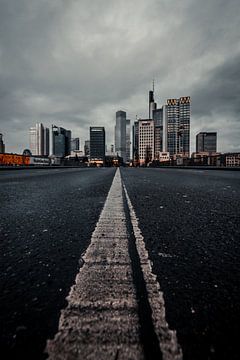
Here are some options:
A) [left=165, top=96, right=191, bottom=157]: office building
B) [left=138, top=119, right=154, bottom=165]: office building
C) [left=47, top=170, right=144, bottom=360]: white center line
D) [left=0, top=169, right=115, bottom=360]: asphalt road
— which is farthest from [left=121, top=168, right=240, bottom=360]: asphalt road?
[left=165, top=96, right=191, bottom=157]: office building

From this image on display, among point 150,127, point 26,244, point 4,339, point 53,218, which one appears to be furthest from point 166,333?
point 150,127

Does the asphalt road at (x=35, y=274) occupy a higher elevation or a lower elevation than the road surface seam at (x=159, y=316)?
lower

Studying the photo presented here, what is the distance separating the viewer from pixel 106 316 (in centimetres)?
82

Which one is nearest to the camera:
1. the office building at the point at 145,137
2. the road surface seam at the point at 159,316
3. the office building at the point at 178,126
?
the road surface seam at the point at 159,316

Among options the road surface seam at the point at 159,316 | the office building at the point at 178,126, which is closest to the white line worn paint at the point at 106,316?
the road surface seam at the point at 159,316

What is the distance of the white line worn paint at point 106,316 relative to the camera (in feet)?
2.17

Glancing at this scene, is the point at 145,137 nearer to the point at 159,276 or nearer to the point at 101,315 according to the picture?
the point at 159,276

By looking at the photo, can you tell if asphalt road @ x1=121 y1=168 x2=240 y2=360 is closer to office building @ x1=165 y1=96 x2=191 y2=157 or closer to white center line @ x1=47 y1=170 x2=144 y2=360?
white center line @ x1=47 y1=170 x2=144 y2=360

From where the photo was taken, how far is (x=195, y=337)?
0.72 metres

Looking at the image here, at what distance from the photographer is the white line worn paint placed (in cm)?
66

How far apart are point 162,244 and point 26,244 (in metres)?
0.98

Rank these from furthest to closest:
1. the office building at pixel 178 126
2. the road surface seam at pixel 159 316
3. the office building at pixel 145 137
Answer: the office building at pixel 145 137 < the office building at pixel 178 126 < the road surface seam at pixel 159 316

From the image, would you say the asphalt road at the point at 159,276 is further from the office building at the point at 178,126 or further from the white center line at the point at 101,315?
the office building at the point at 178,126

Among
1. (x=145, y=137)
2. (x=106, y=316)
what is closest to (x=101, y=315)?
(x=106, y=316)
